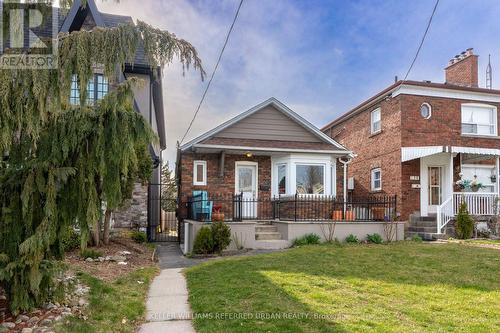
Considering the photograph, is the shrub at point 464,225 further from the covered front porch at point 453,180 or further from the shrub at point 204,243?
the shrub at point 204,243

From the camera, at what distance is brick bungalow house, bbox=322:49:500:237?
15.3m

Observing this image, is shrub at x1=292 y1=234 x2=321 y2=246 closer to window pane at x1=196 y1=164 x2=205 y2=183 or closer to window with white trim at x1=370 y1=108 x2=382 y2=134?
window pane at x1=196 y1=164 x2=205 y2=183

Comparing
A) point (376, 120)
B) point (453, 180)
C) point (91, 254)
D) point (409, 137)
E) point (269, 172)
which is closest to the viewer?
point (91, 254)

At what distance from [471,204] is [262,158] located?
27.1ft

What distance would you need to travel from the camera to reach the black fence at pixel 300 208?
1348cm

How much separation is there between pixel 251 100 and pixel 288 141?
4.27m

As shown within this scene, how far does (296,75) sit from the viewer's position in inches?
666

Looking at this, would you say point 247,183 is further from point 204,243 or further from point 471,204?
point 471,204

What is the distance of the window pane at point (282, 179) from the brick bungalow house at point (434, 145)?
15.8ft

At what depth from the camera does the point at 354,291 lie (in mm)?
6207

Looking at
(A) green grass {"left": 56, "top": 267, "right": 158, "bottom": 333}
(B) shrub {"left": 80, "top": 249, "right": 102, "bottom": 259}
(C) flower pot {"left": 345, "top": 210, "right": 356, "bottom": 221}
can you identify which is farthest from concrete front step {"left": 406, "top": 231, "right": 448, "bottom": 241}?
(B) shrub {"left": 80, "top": 249, "right": 102, "bottom": 259}

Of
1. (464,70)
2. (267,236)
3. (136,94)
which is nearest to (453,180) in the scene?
(464,70)

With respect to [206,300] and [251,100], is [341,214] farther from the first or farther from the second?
[206,300]

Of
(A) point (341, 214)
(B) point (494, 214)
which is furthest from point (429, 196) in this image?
(A) point (341, 214)
